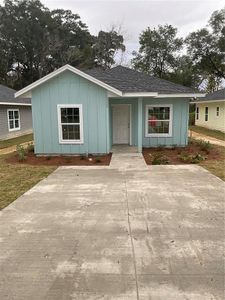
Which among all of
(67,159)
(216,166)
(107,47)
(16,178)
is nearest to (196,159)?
(216,166)

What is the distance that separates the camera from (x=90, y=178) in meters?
7.79

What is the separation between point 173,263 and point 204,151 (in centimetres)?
934

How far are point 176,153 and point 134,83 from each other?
4211 millimetres

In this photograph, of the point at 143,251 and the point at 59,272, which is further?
the point at 143,251

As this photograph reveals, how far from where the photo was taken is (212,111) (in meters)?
23.9

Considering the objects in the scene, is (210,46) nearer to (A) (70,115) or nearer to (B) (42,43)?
(B) (42,43)

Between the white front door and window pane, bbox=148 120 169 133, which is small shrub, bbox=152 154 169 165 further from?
the white front door

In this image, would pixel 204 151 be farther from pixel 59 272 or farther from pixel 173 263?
pixel 59 272

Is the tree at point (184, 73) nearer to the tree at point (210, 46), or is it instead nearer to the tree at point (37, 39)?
the tree at point (210, 46)

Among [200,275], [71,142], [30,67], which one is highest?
[30,67]

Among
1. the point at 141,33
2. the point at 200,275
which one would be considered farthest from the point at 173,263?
the point at 141,33

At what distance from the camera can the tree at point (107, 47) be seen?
38.2 metres

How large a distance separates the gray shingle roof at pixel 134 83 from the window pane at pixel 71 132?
8.31 feet

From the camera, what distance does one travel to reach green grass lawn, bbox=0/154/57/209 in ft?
20.7
